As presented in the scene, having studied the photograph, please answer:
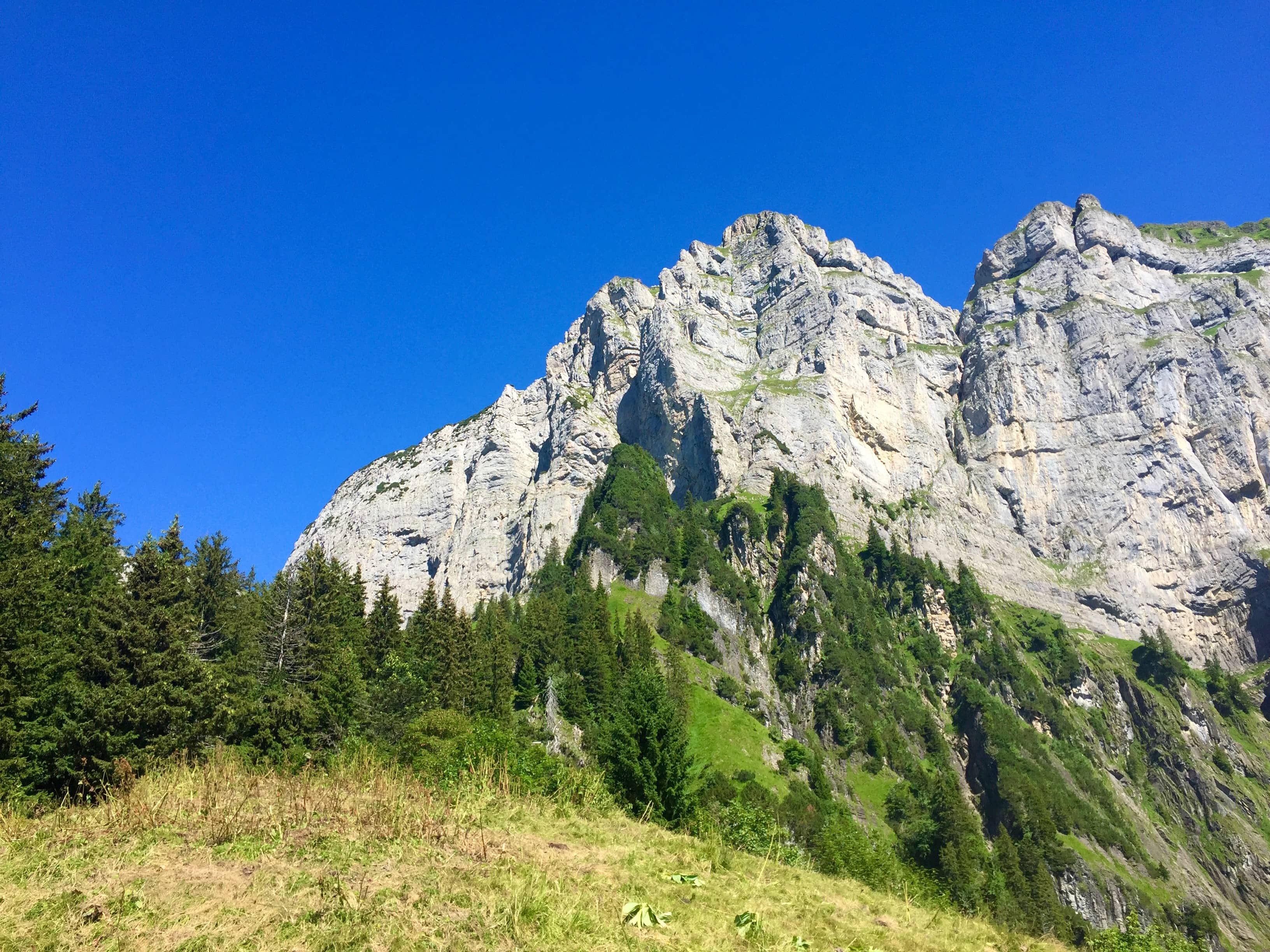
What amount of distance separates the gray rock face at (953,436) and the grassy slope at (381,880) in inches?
5287

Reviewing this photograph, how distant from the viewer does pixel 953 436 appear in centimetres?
18025

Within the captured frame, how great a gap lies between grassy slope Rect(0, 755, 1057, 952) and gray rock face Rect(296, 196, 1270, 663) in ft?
441

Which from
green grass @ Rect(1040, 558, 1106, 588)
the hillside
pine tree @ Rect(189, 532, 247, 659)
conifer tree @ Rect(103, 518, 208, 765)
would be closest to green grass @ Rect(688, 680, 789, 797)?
the hillside

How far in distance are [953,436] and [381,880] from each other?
19126 centimetres

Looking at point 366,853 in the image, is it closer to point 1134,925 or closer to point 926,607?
point 1134,925

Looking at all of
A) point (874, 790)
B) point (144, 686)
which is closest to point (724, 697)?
point (874, 790)

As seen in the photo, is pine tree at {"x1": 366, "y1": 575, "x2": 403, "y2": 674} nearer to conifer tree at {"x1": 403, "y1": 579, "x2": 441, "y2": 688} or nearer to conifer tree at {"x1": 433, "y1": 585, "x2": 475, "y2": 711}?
conifer tree at {"x1": 403, "y1": 579, "x2": 441, "y2": 688}

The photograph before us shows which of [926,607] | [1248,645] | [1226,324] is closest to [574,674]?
[926,607]

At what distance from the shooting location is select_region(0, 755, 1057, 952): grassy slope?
8.03 metres

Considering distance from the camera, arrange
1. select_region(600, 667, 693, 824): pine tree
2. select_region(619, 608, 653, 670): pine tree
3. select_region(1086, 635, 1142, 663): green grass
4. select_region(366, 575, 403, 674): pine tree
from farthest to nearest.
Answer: select_region(1086, 635, 1142, 663): green grass → select_region(619, 608, 653, 670): pine tree → select_region(366, 575, 403, 674): pine tree → select_region(600, 667, 693, 824): pine tree

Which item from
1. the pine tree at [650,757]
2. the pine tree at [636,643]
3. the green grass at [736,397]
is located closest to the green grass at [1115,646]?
the green grass at [736,397]

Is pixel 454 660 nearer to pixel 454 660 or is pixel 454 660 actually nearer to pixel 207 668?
pixel 454 660

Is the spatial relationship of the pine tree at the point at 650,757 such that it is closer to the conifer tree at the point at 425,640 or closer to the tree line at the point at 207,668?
the tree line at the point at 207,668

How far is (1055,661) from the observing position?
134250 millimetres
